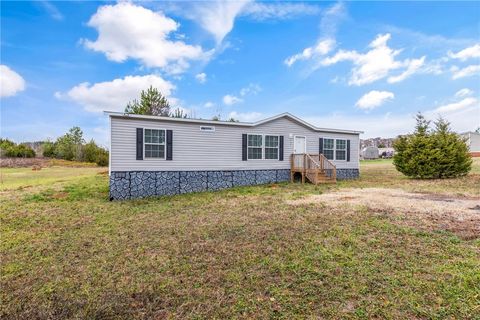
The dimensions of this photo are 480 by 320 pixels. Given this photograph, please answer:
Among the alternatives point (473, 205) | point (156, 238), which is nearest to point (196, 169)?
point (156, 238)

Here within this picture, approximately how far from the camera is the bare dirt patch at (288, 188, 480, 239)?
5.26 m

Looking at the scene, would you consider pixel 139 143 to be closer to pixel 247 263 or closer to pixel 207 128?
pixel 207 128

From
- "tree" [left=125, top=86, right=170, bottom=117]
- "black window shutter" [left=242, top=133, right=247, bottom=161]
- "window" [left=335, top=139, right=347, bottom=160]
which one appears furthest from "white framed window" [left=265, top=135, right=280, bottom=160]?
"tree" [left=125, top=86, right=170, bottom=117]

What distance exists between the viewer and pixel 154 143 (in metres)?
10.5

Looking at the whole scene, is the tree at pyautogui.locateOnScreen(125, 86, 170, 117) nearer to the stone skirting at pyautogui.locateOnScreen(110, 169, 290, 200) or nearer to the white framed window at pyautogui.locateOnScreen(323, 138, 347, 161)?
the stone skirting at pyautogui.locateOnScreen(110, 169, 290, 200)

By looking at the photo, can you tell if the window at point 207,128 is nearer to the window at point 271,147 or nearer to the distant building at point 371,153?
the window at point 271,147

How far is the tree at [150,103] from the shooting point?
26.1 metres

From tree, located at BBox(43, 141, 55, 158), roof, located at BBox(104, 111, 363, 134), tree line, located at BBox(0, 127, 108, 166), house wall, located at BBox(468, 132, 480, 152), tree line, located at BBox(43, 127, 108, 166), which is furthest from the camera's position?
tree, located at BBox(43, 141, 55, 158)

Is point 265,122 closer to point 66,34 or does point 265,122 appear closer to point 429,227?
point 429,227

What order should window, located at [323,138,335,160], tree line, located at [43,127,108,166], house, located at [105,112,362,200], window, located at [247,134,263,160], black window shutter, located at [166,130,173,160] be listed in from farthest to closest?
1. tree line, located at [43,127,108,166]
2. window, located at [323,138,335,160]
3. window, located at [247,134,263,160]
4. black window shutter, located at [166,130,173,160]
5. house, located at [105,112,362,200]

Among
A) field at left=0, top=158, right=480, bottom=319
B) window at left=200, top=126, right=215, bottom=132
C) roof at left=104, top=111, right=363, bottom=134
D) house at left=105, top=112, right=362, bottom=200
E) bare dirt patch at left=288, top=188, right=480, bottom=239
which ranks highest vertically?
roof at left=104, top=111, right=363, bottom=134

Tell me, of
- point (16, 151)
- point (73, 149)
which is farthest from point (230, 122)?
point (16, 151)

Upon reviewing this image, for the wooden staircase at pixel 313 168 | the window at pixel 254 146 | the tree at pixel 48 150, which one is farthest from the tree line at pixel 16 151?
the wooden staircase at pixel 313 168

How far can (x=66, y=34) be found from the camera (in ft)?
36.7
